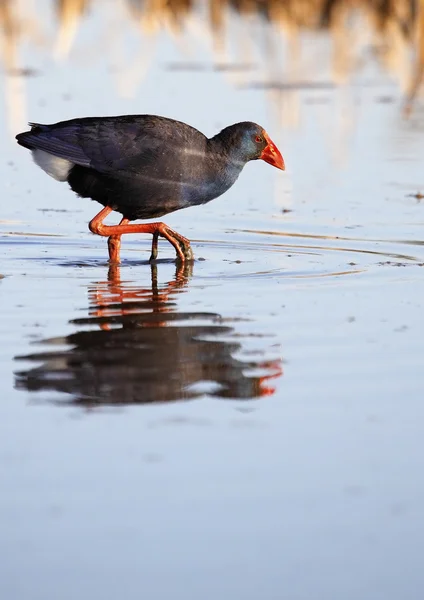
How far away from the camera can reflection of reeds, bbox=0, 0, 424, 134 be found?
16.5 meters

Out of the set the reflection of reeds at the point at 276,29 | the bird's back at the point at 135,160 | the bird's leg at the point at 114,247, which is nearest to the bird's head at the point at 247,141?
the bird's back at the point at 135,160

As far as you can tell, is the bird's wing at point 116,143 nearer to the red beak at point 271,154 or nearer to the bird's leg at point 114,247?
the bird's leg at point 114,247

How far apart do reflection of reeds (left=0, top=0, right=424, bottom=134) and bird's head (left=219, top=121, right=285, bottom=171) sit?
18.9 feet

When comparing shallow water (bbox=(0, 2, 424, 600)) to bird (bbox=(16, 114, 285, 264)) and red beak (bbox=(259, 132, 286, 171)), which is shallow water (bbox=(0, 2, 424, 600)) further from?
red beak (bbox=(259, 132, 286, 171))

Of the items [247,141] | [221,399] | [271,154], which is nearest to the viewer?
[221,399]

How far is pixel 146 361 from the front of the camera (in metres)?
5.69

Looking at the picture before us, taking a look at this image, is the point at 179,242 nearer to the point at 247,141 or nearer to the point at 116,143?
the point at 116,143

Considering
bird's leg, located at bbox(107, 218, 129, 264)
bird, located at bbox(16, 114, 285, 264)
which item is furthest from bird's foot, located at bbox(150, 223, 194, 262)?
bird's leg, located at bbox(107, 218, 129, 264)

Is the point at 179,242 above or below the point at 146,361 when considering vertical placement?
above

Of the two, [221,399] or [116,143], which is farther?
[116,143]

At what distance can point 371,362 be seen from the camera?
5.75m

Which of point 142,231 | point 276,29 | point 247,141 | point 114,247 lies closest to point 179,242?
point 142,231

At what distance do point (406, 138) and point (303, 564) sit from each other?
9.84m

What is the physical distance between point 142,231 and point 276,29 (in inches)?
486
